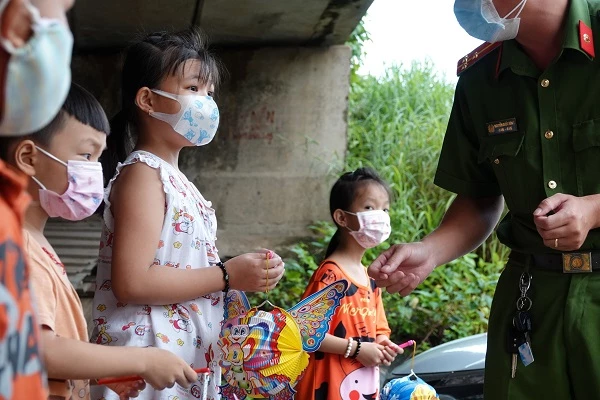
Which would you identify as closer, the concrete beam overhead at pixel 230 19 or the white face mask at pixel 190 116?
the white face mask at pixel 190 116

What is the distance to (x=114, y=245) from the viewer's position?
2527mm

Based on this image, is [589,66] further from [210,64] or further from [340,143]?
[340,143]

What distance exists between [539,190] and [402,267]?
0.50 meters

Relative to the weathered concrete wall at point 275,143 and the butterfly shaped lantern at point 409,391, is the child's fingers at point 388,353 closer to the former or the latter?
the butterfly shaped lantern at point 409,391

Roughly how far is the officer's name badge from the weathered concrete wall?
5.14 meters

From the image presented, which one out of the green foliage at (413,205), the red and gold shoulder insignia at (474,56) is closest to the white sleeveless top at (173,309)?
the red and gold shoulder insignia at (474,56)

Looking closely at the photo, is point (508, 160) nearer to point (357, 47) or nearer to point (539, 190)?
point (539, 190)

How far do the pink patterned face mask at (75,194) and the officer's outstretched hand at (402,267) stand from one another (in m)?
0.89

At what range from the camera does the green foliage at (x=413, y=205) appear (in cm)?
639

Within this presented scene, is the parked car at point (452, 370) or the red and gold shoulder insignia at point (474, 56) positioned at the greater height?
the red and gold shoulder insignia at point (474, 56)

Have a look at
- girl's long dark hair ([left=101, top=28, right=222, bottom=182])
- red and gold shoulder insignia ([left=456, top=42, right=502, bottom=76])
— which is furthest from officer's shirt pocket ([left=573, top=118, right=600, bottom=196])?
girl's long dark hair ([left=101, top=28, right=222, bottom=182])

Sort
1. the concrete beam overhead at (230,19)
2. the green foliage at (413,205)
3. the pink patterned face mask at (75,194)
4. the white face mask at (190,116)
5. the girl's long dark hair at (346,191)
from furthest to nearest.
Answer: the concrete beam overhead at (230,19) < the green foliage at (413,205) < the girl's long dark hair at (346,191) < the white face mask at (190,116) < the pink patterned face mask at (75,194)

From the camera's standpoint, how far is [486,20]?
2521mm

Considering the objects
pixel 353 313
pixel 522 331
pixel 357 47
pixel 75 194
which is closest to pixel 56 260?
pixel 75 194
